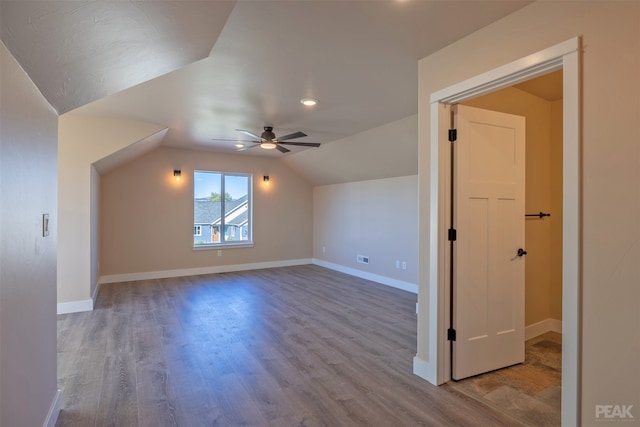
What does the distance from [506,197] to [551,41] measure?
1.31m

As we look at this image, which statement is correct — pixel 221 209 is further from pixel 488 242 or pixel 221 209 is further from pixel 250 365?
pixel 488 242

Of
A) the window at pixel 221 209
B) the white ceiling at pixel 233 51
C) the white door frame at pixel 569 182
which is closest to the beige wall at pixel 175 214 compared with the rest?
the window at pixel 221 209

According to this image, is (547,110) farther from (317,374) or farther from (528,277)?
(317,374)

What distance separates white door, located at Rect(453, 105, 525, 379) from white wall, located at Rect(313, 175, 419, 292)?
274cm

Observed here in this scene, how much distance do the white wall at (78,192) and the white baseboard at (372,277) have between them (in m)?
4.64

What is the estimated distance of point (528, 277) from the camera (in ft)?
11.3

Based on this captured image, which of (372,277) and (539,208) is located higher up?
(539,208)

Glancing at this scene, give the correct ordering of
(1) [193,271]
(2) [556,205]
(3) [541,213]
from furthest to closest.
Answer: (1) [193,271] < (2) [556,205] < (3) [541,213]

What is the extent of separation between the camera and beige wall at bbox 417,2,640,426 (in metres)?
1.55

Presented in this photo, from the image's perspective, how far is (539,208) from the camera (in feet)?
11.6

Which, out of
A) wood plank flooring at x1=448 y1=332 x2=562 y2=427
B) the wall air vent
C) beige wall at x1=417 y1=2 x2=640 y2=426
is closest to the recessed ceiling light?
beige wall at x1=417 y1=2 x2=640 y2=426

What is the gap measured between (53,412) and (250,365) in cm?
136

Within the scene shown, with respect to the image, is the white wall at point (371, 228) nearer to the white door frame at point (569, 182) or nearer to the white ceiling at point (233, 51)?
the white ceiling at point (233, 51)
